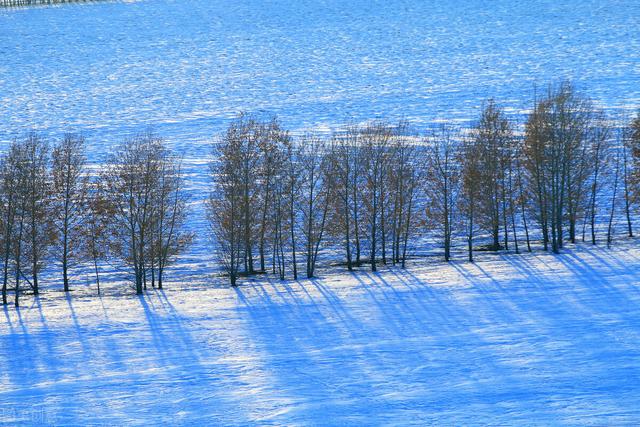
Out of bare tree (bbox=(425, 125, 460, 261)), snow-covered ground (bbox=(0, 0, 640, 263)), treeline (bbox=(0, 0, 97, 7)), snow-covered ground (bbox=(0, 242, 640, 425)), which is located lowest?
snow-covered ground (bbox=(0, 242, 640, 425))

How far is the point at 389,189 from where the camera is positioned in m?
36.3

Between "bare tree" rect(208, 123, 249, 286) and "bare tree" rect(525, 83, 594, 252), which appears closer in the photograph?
"bare tree" rect(208, 123, 249, 286)

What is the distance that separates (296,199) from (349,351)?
1276 cm

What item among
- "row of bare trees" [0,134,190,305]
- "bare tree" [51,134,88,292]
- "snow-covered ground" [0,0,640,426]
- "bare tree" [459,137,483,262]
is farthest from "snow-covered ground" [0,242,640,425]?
"bare tree" [459,137,483,262]

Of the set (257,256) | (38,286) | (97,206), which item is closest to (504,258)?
(257,256)

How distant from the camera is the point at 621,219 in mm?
41125

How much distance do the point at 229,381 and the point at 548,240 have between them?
20.8 m

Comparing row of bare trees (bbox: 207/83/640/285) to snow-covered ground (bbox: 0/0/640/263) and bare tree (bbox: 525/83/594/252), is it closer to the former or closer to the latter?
bare tree (bbox: 525/83/594/252)


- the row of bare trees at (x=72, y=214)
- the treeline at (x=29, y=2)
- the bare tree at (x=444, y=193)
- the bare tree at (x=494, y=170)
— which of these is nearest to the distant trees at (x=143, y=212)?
the row of bare trees at (x=72, y=214)

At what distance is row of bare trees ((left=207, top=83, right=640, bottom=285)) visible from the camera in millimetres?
34844

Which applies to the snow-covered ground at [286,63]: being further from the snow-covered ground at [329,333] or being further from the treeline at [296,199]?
the treeline at [296,199]

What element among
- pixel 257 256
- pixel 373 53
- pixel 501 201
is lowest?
pixel 257 256

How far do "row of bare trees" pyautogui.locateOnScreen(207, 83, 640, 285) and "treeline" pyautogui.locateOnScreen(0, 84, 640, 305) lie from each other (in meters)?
0.07

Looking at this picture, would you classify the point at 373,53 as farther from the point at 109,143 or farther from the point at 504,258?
the point at 504,258
